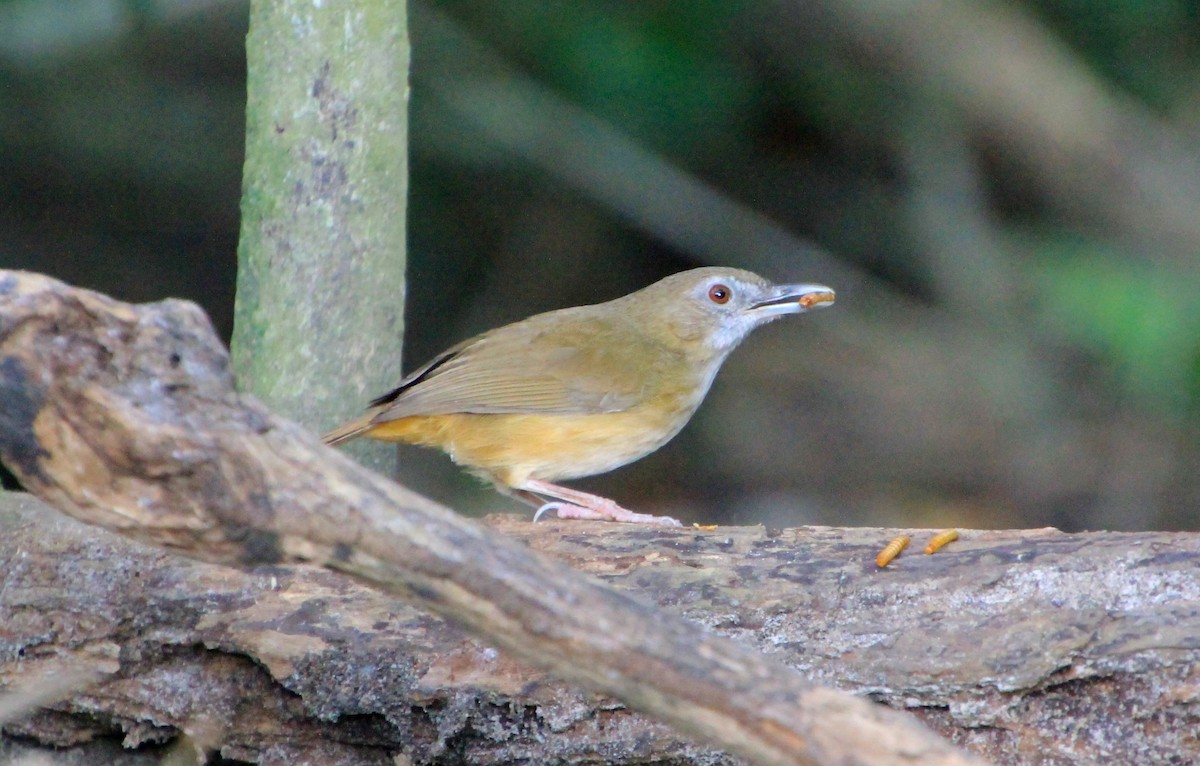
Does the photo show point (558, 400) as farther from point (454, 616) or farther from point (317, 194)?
point (454, 616)

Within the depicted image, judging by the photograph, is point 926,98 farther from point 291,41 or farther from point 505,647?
point 505,647

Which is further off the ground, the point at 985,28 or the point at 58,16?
the point at 985,28

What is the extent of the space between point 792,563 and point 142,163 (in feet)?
16.8

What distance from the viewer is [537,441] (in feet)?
15.9

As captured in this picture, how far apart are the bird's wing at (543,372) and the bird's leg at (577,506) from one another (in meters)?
0.30

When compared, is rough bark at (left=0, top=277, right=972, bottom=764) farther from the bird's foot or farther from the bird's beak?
the bird's beak

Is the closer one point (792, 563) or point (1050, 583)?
point (1050, 583)

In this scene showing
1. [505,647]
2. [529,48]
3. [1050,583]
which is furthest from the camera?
[529,48]

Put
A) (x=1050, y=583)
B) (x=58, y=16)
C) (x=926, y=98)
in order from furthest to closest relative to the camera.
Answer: (x=926, y=98)
(x=58, y=16)
(x=1050, y=583)

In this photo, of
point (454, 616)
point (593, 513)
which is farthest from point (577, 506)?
point (454, 616)

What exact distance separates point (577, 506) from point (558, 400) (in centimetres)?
41

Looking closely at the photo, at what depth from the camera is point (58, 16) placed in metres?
5.70

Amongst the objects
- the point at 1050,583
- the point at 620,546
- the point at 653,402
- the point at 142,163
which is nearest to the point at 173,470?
the point at 620,546

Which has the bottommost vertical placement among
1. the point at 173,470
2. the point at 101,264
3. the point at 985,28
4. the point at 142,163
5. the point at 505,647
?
the point at 505,647
